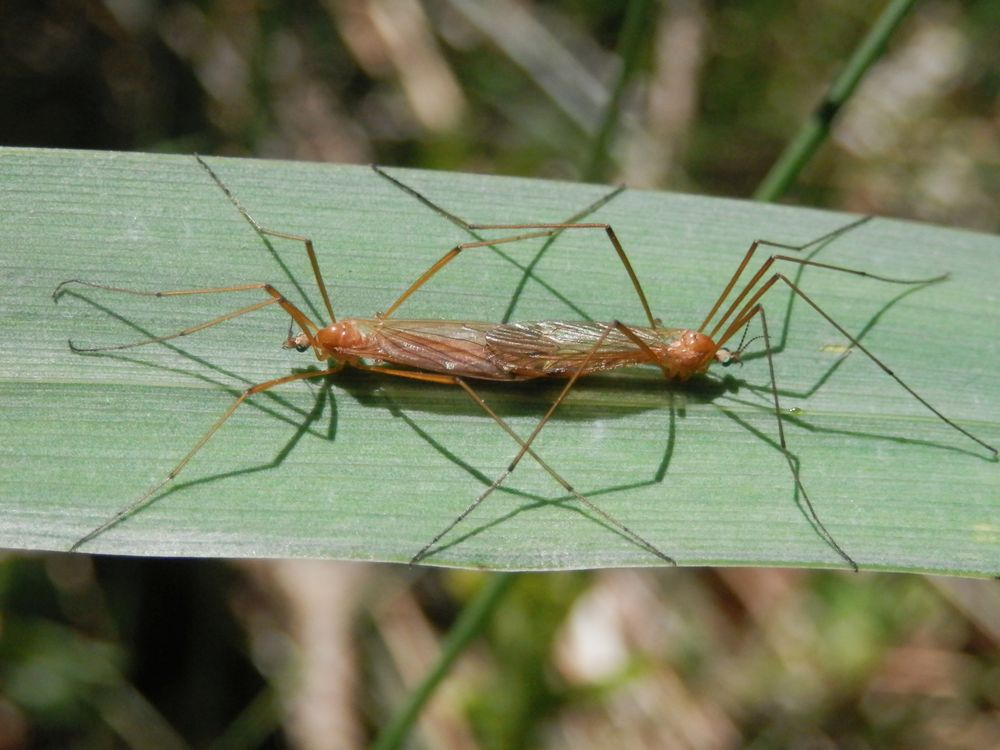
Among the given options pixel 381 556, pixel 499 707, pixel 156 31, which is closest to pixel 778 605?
pixel 499 707

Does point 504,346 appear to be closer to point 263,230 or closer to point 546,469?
point 546,469

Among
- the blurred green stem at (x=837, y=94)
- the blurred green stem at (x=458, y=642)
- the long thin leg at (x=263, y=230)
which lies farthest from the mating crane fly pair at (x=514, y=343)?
the blurred green stem at (x=458, y=642)

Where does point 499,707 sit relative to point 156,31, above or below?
below

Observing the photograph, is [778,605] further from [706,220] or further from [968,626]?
[706,220]

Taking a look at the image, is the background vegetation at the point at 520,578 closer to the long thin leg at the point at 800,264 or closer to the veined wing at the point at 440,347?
the long thin leg at the point at 800,264

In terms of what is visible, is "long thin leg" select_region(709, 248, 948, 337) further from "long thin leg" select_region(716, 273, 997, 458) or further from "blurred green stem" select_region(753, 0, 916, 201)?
"blurred green stem" select_region(753, 0, 916, 201)

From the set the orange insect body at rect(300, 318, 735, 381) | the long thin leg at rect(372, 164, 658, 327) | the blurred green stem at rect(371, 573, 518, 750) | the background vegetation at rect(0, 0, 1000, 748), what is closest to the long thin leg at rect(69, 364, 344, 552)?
the orange insect body at rect(300, 318, 735, 381)
